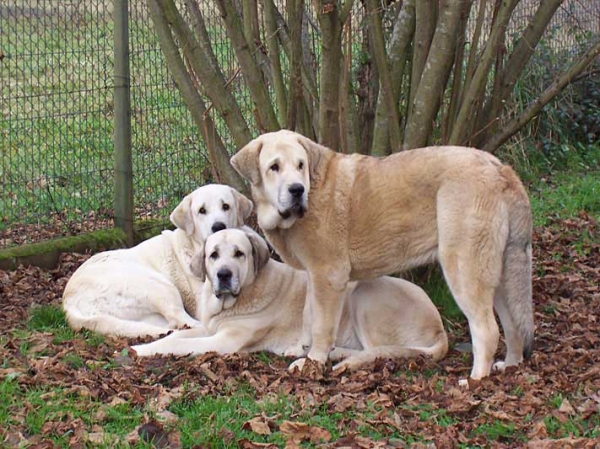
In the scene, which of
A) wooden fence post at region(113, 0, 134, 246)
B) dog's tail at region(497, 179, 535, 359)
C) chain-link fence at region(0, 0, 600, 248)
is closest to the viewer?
dog's tail at region(497, 179, 535, 359)

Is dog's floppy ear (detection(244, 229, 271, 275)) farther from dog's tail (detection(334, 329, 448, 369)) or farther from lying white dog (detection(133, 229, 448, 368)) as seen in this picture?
dog's tail (detection(334, 329, 448, 369))

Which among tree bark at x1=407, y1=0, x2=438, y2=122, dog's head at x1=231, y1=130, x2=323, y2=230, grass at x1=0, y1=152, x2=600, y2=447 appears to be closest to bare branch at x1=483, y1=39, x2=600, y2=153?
tree bark at x1=407, y1=0, x2=438, y2=122

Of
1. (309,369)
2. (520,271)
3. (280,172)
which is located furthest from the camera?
(280,172)

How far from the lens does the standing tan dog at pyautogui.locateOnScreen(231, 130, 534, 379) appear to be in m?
5.27

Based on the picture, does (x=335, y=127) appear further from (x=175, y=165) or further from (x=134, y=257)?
(x=175, y=165)

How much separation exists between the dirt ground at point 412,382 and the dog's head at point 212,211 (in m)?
1.09

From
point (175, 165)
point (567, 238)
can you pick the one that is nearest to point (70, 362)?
point (175, 165)

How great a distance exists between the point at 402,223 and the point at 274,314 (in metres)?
1.13

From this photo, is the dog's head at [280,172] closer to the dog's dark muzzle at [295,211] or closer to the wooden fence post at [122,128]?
the dog's dark muzzle at [295,211]

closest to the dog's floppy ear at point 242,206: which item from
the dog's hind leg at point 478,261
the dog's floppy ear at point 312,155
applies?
the dog's floppy ear at point 312,155

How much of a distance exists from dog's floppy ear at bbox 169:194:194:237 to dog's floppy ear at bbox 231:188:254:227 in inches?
13.4

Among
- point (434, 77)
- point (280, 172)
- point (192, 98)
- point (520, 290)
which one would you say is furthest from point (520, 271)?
point (192, 98)

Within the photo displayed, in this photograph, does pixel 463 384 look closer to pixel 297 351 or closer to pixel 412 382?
pixel 412 382

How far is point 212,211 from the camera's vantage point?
6.75 metres
